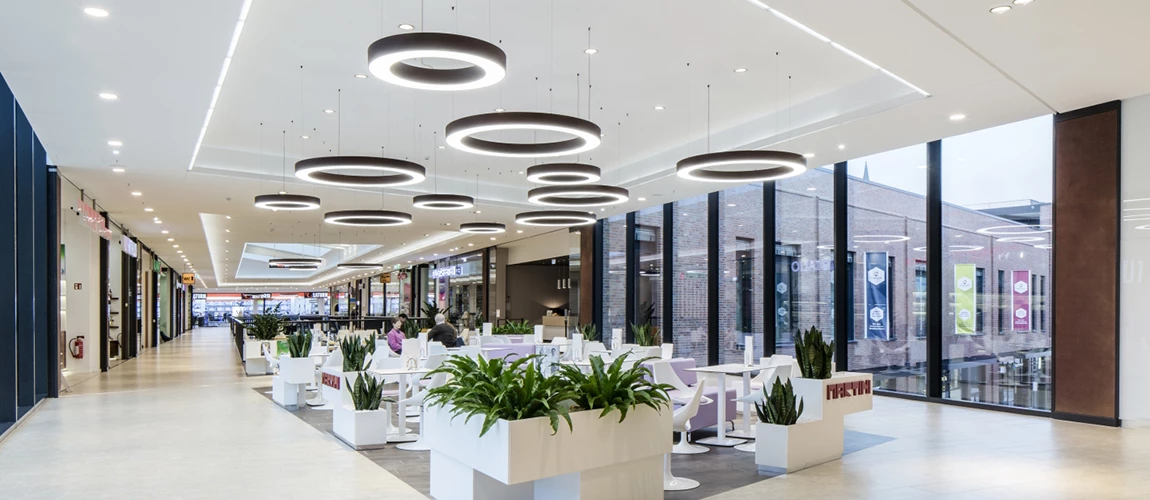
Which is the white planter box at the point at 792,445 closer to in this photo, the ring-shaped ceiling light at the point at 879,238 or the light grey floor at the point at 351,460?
the light grey floor at the point at 351,460

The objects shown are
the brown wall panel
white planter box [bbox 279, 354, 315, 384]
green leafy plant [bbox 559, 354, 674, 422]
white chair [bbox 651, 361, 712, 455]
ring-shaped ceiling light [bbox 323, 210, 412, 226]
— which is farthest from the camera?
ring-shaped ceiling light [bbox 323, 210, 412, 226]

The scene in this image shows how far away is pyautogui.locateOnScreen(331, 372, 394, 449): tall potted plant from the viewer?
7.13m

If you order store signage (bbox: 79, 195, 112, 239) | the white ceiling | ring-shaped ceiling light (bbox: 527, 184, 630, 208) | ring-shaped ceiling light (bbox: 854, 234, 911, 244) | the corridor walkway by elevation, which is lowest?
the corridor walkway

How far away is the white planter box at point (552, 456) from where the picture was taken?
4.20 meters

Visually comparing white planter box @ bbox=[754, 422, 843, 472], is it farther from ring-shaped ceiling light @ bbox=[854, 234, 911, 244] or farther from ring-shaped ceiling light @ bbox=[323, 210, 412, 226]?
ring-shaped ceiling light @ bbox=[323, 210, 412, 226]

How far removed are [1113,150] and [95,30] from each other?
9.68 m

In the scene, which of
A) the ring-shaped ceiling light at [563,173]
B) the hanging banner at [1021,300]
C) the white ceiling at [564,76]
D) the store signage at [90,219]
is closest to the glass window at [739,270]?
the white ceiling at [564,76]

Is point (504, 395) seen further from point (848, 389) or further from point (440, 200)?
point (440, 200)

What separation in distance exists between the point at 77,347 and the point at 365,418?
10556 mm

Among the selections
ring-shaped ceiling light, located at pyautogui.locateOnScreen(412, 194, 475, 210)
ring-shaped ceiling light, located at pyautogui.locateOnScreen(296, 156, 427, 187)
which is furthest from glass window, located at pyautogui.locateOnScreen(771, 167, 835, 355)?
ring-shaped ceiling light, located at pyautogui.locateOnScreen(296, 156, 427, 187)

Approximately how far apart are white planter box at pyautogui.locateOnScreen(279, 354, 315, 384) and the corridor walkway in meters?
0.44

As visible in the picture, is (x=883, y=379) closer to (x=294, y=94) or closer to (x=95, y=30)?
(x=294, y=94)

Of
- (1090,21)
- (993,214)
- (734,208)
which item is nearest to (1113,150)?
(993,214)

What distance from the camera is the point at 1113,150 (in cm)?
818
